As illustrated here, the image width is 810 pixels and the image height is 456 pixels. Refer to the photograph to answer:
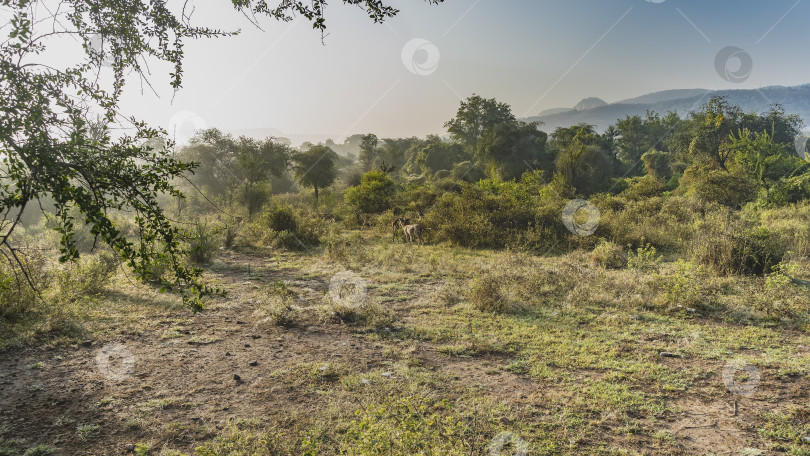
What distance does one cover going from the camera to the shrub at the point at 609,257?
31.8 ft

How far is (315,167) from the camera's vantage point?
98.2 ft

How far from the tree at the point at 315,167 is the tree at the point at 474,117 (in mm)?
26070

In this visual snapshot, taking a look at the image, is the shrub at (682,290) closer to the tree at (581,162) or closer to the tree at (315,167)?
the tree at (581,162)

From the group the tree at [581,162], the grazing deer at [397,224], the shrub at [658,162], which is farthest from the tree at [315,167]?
the shrub at [658,162]

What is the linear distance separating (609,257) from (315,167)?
2449 cm

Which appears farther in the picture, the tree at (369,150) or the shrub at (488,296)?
the tree at (369,150)

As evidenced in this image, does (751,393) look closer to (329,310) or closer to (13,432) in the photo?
(329,310)

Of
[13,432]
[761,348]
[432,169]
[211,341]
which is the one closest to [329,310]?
[211,341]

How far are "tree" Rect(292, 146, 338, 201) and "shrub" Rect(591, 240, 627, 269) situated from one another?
23016 millimetres

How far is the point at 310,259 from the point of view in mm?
12148

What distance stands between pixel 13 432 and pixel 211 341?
7.87 feet

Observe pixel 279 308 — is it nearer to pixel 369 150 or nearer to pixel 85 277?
pixel 85 277

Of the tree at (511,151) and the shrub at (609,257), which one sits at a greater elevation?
the tree at (511,151)

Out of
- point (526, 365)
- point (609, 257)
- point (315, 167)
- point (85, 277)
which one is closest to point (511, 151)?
point (315, 167)
